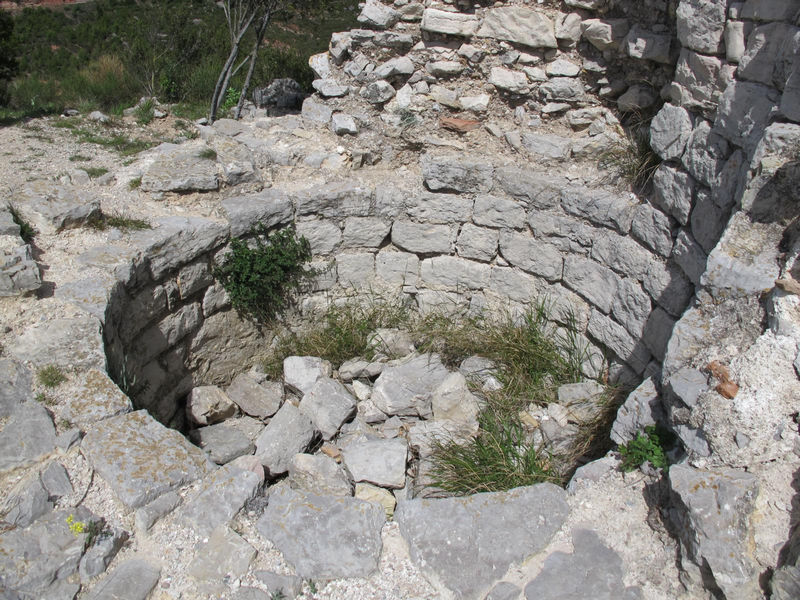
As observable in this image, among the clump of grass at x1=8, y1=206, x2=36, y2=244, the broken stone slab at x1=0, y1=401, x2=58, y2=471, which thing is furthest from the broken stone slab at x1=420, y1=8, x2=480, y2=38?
the broken stone slab at x1=0, y1=401, x2=58, y2=471

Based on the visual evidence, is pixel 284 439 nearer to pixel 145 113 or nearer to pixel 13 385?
pixel 13 385

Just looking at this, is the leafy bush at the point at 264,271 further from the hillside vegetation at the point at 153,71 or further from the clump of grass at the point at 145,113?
the hillside vegetation at the point at 153,71

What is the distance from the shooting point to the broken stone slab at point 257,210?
15.4 feet

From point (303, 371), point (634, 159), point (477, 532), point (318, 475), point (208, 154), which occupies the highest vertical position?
point (634, 159)

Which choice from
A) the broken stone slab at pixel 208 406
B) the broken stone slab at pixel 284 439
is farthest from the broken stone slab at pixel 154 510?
the broken stone slab at pixel 208 406

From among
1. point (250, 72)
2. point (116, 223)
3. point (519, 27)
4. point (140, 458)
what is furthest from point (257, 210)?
point (250, 72)

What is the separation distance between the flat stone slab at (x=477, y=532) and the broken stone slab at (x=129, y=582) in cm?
104

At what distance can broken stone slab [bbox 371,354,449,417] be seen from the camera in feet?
14.9

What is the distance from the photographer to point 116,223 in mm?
4320

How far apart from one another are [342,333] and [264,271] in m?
0.81

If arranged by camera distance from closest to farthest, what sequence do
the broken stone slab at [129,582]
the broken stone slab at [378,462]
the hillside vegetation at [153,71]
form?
the broken stone slab at [129,582], the broken stone slab at [378,462], the hillside vegetation at [153,71]

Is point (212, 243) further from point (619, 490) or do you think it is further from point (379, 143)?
point (619, 490)

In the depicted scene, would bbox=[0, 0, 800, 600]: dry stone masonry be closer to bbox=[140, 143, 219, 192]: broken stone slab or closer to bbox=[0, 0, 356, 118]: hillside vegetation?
bbox=[140, 143, 219, 192]: broken stone slab

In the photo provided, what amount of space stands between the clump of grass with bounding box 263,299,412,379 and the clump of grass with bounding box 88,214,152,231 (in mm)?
1449
